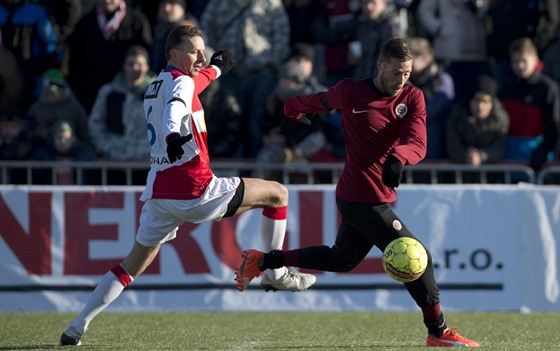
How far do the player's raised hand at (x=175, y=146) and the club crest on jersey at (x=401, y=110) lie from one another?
1.44 meters

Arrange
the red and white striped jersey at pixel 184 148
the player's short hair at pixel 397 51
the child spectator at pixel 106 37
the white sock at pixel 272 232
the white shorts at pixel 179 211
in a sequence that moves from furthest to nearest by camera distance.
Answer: the child spectator at pixel 106 37, the white sock at pixel 272 232, the white shorts at pixel 179 211, the red and white striped jersey at pixel 184 148, the player's short hair at pixel 397 51

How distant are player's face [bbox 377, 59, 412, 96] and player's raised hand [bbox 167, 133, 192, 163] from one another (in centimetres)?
139

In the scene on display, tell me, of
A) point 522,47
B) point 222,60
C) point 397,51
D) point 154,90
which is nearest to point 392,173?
point 397,51

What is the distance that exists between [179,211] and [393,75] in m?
1.74

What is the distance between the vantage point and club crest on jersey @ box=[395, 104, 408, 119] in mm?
8031

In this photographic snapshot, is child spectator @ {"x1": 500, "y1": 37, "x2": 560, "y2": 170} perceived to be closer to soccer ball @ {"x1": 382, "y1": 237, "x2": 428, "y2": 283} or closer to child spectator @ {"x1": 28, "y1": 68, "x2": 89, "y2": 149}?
child spectator @ {"x1": 28, "y1": 68, "x2": 89, "y2": 149}

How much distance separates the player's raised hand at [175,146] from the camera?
7590 millimetres

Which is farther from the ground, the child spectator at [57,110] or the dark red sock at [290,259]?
the child spectator at [57,110]

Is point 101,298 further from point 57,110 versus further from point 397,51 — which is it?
point 57,110

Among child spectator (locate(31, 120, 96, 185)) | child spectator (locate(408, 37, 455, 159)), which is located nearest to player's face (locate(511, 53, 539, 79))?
child spectator (locate(408, 37, 455, 159))

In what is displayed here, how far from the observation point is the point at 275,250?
854cm

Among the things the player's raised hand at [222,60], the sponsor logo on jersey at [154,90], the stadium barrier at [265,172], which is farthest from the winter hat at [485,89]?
the sponsor logo on jersey at [154,90]

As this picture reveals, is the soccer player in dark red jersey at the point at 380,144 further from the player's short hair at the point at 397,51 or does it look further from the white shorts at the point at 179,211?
the white shorts at the point at 179,211

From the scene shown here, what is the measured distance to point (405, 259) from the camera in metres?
7.90
